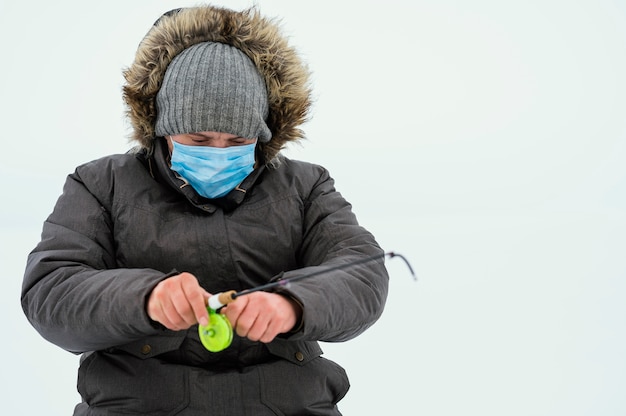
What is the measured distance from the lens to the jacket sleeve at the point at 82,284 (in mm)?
1311

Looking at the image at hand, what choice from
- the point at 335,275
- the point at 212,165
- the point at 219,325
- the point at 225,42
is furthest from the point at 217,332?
the point at 225,42

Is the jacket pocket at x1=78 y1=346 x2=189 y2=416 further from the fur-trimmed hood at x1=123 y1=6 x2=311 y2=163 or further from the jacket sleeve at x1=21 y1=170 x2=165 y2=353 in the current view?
the fur-trimmed hood at x1=123 y1=6 x2=311 y2=163

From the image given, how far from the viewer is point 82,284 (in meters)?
1.39

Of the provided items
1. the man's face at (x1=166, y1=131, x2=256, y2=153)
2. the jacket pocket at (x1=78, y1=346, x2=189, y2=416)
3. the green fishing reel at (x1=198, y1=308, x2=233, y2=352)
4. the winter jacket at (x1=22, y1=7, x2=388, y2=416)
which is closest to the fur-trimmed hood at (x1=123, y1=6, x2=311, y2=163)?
the winter jacket at (x1=22, y1=7, x2=388, y2=416)

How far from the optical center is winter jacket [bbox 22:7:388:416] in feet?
4.54

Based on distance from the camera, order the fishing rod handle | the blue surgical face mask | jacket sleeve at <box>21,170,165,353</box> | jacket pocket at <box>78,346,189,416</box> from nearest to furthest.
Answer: the fishing rod handle, jacket sleeve at <box>21,170,165,353</box>, jacket pocket at <box>78,346,189,416</box>, the blue surgical face mask

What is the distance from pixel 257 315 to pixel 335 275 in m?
0.26

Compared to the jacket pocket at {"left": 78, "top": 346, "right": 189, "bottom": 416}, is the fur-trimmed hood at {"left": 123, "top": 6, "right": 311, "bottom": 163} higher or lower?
higher

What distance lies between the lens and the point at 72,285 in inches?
55.0

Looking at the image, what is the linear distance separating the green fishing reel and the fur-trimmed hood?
1.97 feet

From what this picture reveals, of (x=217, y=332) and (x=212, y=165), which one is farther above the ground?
(x=212, y=165)

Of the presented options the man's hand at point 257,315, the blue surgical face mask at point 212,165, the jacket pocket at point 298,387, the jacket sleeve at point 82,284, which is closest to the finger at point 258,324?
the man's hand at point 257,315

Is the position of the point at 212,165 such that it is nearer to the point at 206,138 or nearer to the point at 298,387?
the point at 206,138

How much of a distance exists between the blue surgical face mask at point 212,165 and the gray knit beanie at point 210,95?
0.13 ft
